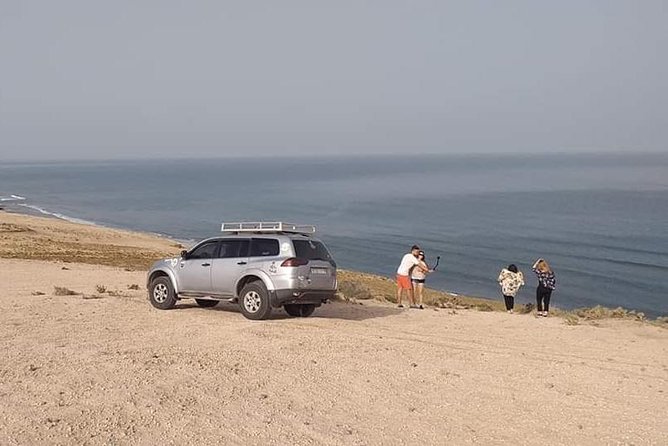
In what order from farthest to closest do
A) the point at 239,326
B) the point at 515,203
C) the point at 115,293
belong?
the point at 515,203
the point at 115,293
the point at 239,326

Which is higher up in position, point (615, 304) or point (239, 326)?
point (239, 326)

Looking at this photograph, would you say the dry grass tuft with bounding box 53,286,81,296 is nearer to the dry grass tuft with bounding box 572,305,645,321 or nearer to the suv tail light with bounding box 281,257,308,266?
the suv tail light with bounding box 281,257,308,266

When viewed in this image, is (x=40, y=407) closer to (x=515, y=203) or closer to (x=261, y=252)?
(x=261, y=252)

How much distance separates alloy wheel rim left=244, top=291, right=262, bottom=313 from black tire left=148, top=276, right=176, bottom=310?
2.03 meters

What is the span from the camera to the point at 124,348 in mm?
11578

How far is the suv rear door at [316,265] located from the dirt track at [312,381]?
78cm

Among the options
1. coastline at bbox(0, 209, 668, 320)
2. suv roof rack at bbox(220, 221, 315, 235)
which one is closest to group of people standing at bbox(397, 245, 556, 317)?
coastline at bbox(0, 209, 668, 320)

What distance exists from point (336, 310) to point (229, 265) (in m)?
3.39

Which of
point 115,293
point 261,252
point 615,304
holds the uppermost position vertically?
point 261,252

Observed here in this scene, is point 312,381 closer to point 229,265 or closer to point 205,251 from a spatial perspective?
point 229,265

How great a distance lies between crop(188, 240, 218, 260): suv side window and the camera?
1599cm

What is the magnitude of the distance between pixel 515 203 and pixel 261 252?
78791 mm

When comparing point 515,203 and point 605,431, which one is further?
point 515,203

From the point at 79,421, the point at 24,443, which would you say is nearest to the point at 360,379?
the point at 79,421
